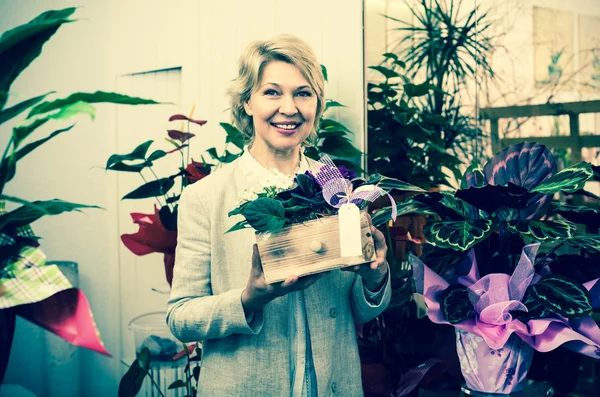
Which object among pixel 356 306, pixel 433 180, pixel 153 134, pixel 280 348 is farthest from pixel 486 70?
pixel 153 134

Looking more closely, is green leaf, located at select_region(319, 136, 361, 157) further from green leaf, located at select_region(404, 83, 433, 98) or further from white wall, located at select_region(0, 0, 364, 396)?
white wall, located at select_region(0, 0, 364, 396)

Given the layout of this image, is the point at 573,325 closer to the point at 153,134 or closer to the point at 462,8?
the point at 462,8

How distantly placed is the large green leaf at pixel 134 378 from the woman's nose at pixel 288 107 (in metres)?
1.21

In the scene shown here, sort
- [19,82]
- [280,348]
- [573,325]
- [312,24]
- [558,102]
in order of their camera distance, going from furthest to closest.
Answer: [19,82]
[312,24]
[558,102]
[280,348]
[573,325]

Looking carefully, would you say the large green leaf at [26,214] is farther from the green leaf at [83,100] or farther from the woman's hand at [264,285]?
the woman's hand at [264,285]

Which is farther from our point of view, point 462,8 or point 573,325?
point 462,8

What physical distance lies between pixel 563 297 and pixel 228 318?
0.74m

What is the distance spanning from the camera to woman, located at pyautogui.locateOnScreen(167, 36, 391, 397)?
1.46 m

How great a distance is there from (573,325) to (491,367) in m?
0.21

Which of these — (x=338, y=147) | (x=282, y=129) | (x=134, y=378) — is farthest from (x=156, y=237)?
(x=282, y=129)

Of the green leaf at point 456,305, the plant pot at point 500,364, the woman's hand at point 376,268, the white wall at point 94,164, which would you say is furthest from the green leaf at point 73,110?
the white wall at point 94,164

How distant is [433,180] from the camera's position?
2.21 m

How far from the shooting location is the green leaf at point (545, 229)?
129 centimetres

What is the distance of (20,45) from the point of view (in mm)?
854
